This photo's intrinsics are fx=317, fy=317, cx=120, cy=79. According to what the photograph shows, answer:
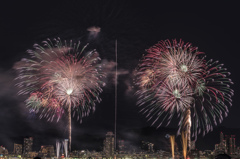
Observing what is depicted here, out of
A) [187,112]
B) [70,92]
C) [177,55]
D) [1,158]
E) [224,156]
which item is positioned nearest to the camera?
[224,156]

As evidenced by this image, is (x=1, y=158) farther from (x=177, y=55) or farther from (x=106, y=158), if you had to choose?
(x=177, y=55)

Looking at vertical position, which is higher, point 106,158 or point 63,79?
point 63,79

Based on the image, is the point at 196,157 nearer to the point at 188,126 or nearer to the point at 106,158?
the point at 106,158

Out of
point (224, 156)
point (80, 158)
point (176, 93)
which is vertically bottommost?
point (80, 158)

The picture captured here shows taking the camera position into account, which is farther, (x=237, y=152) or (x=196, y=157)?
(x=237, y=152)

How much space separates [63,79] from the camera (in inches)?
2729

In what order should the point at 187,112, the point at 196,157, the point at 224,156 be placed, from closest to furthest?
the point at 224,156 < the point at 187,112 < the point at 196,157

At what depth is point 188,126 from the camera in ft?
285

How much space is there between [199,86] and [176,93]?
5.80 m

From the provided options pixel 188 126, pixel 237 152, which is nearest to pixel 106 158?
pixel 237 152

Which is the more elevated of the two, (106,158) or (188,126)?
(188,126)

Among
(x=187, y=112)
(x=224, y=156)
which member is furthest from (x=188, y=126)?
(x=224, y=156)

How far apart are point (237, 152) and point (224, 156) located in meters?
201

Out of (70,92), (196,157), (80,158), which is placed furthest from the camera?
(80,158)
